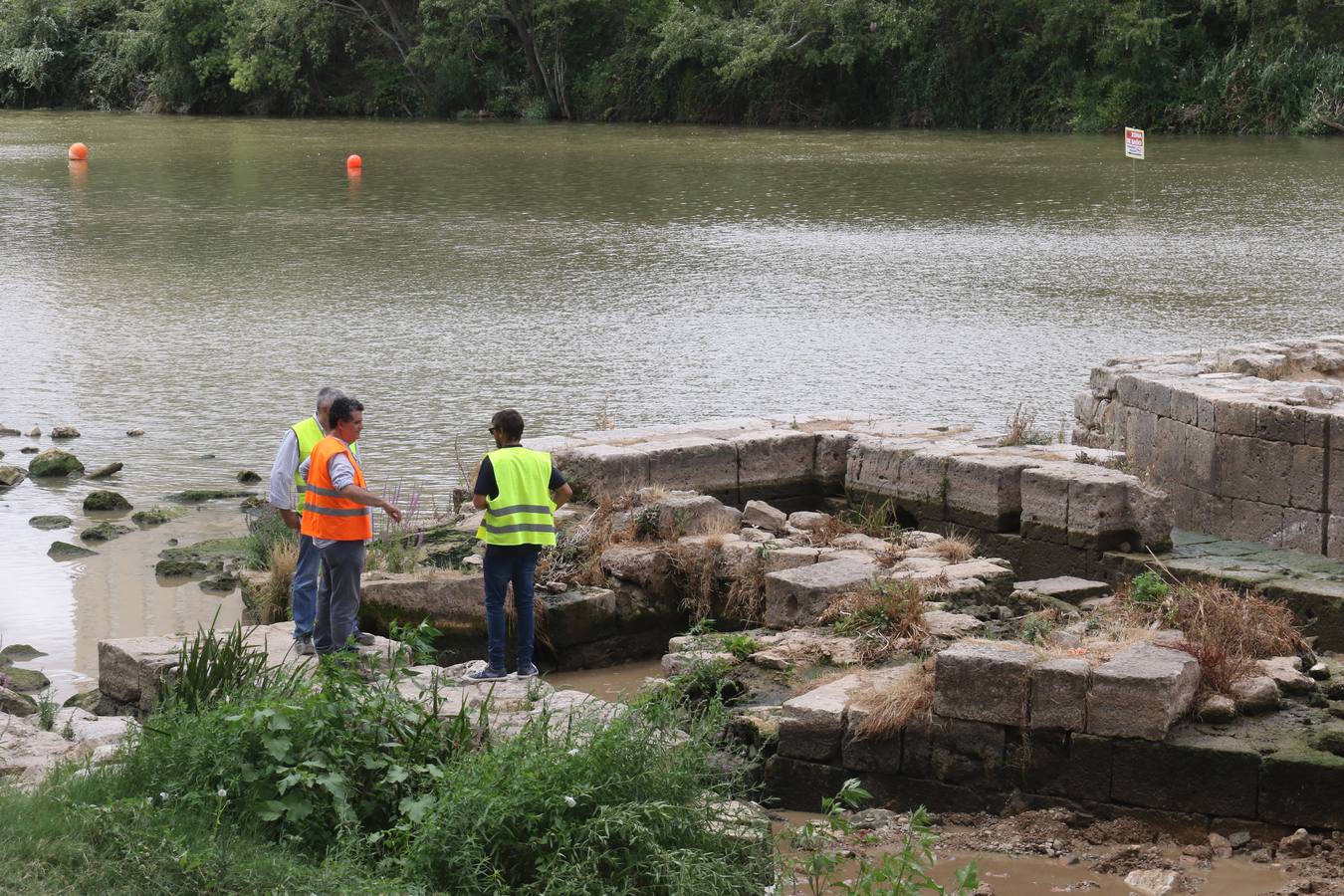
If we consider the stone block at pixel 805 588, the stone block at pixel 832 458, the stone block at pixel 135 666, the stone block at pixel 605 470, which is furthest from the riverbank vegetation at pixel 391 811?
the stone block at pixel 832 458

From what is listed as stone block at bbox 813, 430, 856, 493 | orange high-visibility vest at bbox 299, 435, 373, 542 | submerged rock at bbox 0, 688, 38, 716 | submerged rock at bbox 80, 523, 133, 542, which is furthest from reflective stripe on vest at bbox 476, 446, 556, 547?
submerged rock at bbox 80, 523, 133, 542

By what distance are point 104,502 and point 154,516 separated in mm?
608

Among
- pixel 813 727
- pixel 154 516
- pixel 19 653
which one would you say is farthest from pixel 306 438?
pixel 154 516

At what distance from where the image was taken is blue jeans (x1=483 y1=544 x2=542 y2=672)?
32.3 ft

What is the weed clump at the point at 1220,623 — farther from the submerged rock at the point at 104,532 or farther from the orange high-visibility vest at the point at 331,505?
the submerged rock at the point at 104,532

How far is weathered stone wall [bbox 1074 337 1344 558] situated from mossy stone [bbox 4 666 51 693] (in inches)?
301

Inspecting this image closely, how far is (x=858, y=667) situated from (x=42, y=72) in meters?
62.7

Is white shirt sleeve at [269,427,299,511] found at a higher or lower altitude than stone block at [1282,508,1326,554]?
higher

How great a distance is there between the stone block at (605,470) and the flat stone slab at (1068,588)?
3.26m

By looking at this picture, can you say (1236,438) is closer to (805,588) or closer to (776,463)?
(805,588)

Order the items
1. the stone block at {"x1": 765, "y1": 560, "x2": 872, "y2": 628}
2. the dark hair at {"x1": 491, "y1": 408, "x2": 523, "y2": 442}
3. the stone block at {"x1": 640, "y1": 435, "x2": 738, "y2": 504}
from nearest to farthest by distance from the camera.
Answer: the dark hair at {"x1": 491, "y1": 408, "x2": 523, "y2": 442}
the stone block at {"x1": 765, "y1": 560, "x2": 872, "y2": 628}
the stone block at {"x1": 640, "y1": 435, "x2": 738, "y2": 504}

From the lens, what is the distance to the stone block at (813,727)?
890cm

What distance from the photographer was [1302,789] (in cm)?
813

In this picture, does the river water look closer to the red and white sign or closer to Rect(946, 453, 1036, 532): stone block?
the red and white sign
